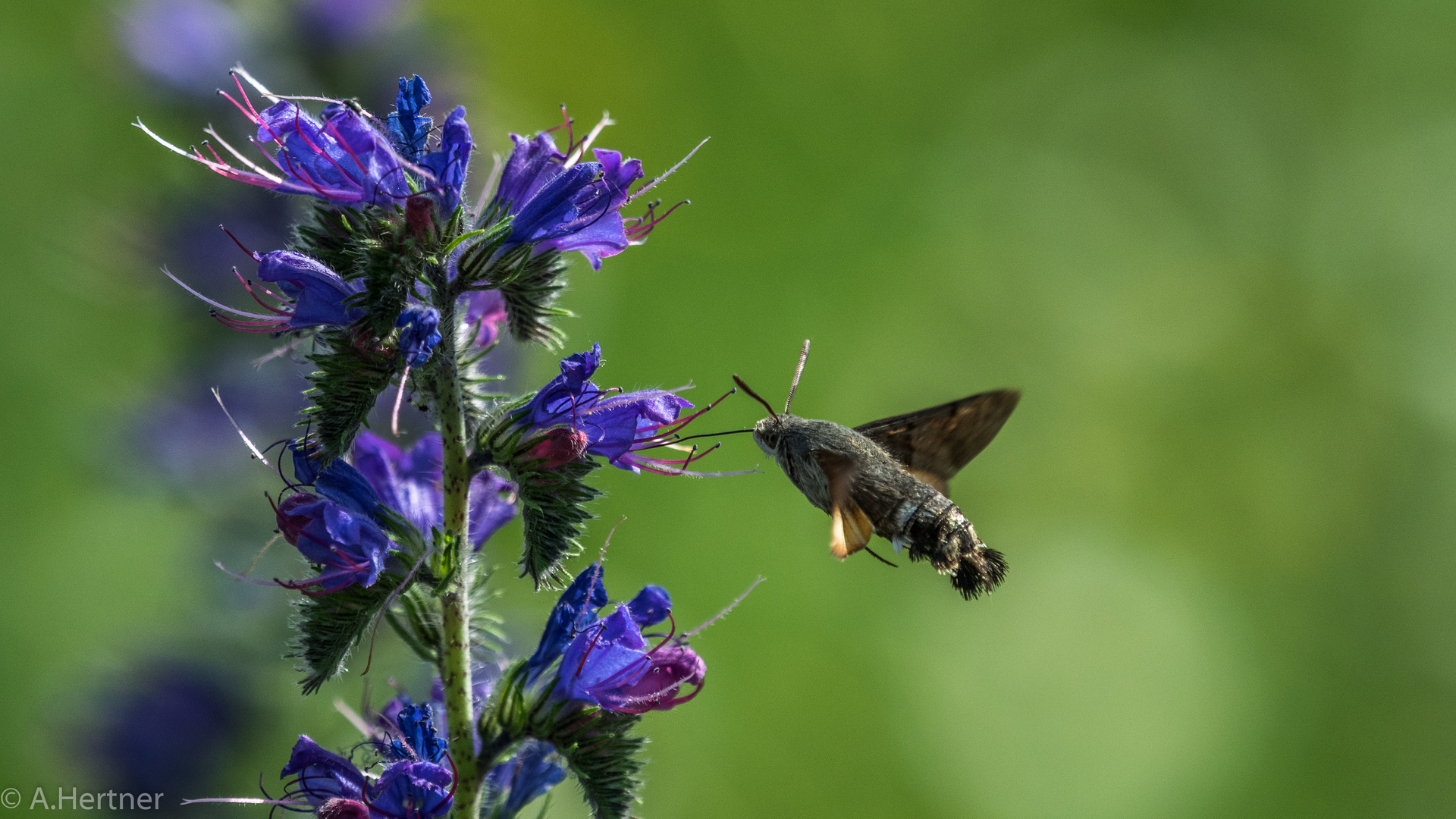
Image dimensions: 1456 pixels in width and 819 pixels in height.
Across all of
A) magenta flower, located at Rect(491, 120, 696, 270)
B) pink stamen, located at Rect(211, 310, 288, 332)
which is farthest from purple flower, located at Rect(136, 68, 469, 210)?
pink stamen, located at Rect(211, 310, 288, 332)

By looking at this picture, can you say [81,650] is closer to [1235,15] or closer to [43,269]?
[43,269]

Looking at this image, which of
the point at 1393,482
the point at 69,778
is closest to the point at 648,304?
the point at 69,778

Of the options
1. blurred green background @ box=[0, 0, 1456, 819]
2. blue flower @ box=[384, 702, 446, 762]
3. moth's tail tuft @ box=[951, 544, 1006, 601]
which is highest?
blurred green background @ box=[0, 0, 1456, 819]

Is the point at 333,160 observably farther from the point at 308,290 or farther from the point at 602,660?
the point at 602,660

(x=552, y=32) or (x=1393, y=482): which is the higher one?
(x=552, y=32)

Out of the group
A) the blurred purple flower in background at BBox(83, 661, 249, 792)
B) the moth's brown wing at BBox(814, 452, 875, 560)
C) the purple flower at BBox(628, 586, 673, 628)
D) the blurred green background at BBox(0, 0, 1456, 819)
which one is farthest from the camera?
the blurred green background at BBox(0, 0, 1456, 819)

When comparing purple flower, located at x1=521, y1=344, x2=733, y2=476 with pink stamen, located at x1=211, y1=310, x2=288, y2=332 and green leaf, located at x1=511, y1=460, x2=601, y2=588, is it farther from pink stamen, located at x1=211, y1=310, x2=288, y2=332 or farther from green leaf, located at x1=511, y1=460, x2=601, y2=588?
pink stamen, located at x1=211, y1=310, x2=288, y2=332

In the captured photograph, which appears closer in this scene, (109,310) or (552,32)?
(109,310)

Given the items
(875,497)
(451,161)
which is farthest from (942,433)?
(451,161)
